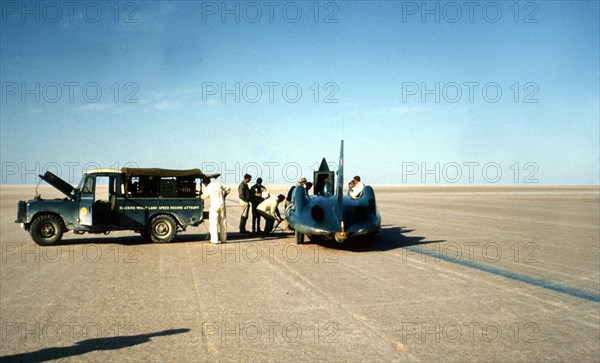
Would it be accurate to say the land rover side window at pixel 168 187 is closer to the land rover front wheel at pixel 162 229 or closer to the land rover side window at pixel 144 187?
the land rover side window at pixel 144 187

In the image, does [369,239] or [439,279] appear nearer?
[439,279]

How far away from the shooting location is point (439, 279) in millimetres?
8438

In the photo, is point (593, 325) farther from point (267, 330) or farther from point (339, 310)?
point (267, 330)

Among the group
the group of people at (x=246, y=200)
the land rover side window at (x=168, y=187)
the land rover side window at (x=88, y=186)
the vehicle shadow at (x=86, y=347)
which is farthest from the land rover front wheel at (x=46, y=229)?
the vehicle shadow at (x=86, y=347)

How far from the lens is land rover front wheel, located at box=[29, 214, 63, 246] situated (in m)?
12.8

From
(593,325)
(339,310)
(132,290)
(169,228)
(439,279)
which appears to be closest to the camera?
(593,325)

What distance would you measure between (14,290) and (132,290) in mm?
2001

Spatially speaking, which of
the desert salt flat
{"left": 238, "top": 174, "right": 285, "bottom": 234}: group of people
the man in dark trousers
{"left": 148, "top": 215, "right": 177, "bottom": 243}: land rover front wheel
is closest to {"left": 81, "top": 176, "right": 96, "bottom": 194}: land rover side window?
the desert salt flat

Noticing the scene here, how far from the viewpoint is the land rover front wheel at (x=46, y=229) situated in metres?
12.8

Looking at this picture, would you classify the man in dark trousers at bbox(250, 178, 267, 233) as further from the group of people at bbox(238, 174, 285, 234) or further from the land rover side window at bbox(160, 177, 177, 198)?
the land rover side window at bbox(160, 177, 177, 198)

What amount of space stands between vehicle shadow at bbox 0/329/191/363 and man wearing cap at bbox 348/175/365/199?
948 centimetres

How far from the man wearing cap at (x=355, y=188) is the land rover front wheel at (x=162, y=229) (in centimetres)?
568

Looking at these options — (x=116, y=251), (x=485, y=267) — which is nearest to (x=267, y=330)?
(x=485, y=267)

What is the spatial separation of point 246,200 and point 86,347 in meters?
10.9
